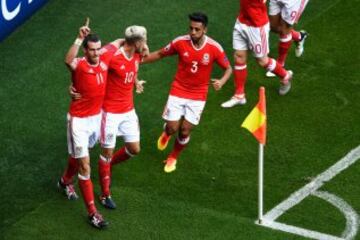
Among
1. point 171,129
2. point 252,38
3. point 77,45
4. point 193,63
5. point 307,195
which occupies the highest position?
point 77,45

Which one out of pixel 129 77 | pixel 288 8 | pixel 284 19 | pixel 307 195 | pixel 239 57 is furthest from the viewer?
pixel 284 19

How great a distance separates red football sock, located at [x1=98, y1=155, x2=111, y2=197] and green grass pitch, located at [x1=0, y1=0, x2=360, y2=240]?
30 centimetres

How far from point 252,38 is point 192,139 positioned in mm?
1648

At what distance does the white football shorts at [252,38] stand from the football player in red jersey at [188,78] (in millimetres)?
1390

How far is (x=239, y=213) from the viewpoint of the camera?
10.8m

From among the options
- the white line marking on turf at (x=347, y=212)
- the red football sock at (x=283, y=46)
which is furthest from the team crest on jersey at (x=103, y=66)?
the red football sock at (x=283, y=46)

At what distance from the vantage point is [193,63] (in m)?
11.2

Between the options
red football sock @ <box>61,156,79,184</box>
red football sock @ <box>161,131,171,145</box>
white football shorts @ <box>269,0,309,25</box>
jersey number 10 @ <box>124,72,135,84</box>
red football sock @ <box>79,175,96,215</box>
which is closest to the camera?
red football sock @ <box>79,175,96,215</box>

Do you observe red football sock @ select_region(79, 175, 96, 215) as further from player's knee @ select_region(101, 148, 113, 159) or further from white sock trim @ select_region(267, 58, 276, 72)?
white sock trim @ select_region(267, 58, 276, 72)

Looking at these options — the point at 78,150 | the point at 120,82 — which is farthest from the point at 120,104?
the point at 78,150

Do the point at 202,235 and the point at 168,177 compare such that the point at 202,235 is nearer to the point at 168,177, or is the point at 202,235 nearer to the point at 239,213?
the point at 239,213

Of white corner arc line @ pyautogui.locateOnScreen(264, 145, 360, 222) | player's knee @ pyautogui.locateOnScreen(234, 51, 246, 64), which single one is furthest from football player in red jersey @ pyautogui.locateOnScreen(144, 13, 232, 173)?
white corner arc line @ pyautogui.locateOnScreen(264, 145, 360, 222)

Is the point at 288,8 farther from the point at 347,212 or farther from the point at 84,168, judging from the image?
the point at 84,168

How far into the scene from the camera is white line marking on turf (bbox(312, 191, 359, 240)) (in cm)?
1034
